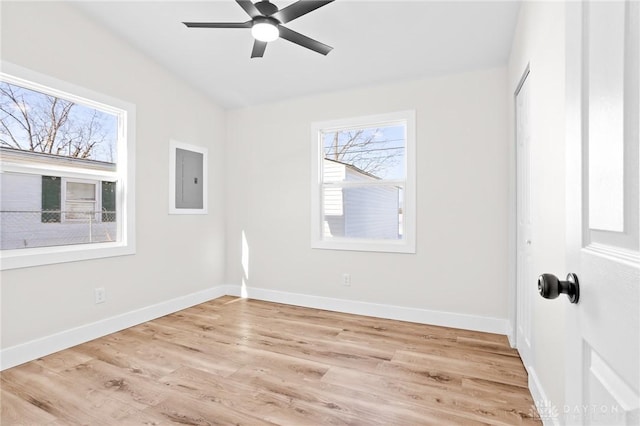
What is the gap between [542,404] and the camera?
1.81 meters

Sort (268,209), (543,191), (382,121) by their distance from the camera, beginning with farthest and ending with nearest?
(268,209) < (382,121) < (543,191)

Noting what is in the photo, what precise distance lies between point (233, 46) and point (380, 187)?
2122mm

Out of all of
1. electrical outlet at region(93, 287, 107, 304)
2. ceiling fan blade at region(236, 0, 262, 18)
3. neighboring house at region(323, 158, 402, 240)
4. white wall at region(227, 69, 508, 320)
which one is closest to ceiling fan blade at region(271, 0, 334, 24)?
ceiling fan blade at region(236, 0, 262, 18)

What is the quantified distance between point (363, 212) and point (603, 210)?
3213 mm

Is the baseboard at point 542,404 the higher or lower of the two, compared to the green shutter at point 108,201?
lower

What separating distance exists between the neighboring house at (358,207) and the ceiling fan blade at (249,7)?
2.01 m

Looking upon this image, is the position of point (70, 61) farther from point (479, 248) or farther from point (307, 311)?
point (479, 248)

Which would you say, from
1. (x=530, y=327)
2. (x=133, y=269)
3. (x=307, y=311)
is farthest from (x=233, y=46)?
(x=530, y=327)

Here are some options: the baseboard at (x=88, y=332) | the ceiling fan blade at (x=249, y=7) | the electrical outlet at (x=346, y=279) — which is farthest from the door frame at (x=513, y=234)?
the baseboard at (x=88, y=332)

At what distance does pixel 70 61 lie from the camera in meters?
2.83

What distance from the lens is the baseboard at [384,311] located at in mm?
3150

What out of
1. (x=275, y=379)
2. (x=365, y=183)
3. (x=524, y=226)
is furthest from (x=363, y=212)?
(x=275, y=379)

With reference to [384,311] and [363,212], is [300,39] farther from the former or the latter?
[384,311]

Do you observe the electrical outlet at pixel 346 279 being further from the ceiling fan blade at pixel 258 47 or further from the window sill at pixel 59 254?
the ceiling fan blade at pixel 258 47
